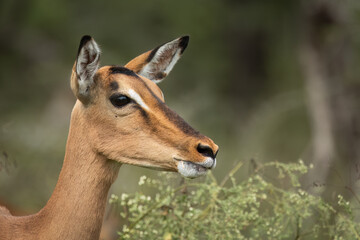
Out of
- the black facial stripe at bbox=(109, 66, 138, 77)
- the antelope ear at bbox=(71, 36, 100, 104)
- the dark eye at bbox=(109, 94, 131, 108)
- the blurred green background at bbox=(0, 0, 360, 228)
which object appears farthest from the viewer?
the blurred green background at bbox=(0, 0, 360, 228)

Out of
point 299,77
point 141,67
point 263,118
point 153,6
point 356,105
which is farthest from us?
point 299,77

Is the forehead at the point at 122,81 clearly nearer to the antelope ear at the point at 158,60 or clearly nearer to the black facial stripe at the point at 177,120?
the black facial stripe at the point at 177,120

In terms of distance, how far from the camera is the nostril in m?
4.57

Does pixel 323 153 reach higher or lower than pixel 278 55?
lower

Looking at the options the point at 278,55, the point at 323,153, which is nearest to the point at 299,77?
the point at 278,55

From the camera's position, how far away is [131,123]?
488 cm

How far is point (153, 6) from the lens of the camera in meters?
25.8

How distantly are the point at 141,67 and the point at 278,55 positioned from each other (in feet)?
78.4

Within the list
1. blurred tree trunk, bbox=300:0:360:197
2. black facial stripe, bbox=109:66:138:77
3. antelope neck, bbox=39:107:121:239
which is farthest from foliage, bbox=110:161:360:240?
blurred tree trunk, bbox=300:0:360:197

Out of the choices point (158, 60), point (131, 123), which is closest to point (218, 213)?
point (131, 123)

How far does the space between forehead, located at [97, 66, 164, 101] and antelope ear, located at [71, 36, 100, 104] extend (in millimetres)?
114

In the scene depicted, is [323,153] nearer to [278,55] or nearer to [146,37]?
[146,37]

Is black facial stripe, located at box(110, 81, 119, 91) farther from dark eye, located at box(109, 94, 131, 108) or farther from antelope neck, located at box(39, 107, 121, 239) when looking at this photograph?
antelope neck, located at box(39, 107, 121, 239)

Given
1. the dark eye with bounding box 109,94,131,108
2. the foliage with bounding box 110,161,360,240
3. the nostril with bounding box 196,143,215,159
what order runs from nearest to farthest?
the nostril with bounding box 196,143,215,159
the dark eye with bounding box 109,94,131,108
the foliage with bounding box 110,161,360,240
